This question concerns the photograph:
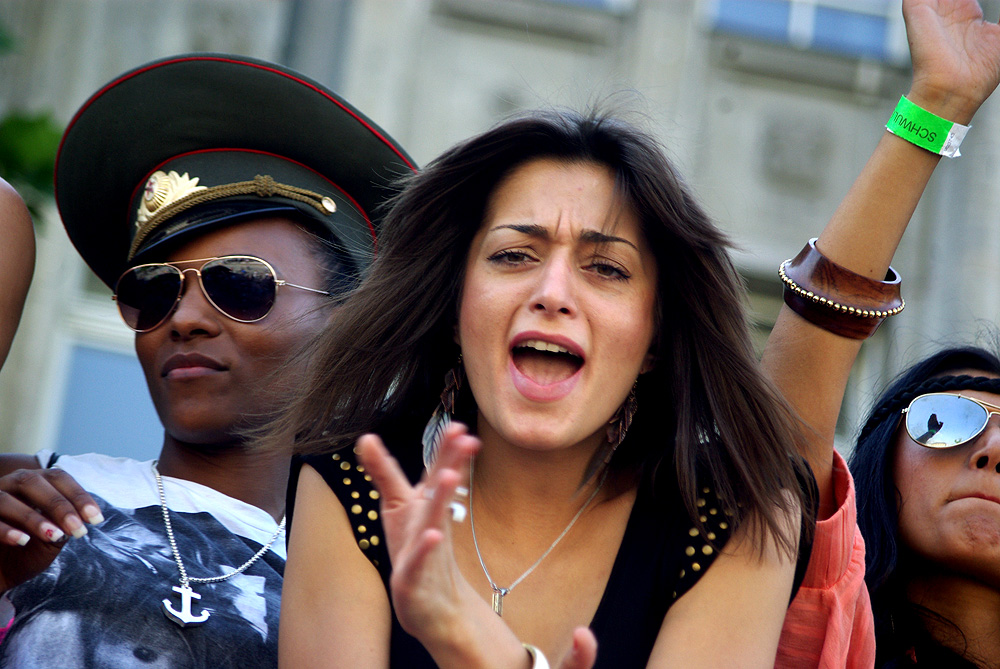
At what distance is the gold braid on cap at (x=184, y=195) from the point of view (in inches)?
123

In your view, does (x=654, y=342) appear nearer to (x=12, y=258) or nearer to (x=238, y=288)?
(x=238, y=288)

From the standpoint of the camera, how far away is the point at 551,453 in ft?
8.20

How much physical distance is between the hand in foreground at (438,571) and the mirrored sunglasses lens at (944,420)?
1573 mm

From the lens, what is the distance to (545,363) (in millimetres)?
2344

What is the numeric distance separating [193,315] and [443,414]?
77cm

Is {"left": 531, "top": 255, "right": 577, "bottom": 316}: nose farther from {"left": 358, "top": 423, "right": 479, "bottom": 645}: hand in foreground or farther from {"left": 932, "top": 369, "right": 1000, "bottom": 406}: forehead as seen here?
{"left": 932, "top": 369, "right": 1000, "bottom": 406}: forehead

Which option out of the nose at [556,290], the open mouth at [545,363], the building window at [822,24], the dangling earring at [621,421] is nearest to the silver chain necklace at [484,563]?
the dangling earring at [621,421]

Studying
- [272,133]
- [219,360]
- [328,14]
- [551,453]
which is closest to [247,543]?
[219,360]

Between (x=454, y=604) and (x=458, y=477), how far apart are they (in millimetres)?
244

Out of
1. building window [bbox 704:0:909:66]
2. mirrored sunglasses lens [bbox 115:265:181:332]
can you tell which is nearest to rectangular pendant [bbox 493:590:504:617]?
mirrored sunglasses lens [bbox 115:265:181:332]

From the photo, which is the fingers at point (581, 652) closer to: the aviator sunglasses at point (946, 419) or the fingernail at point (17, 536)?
the fingernail at point (17, 536)

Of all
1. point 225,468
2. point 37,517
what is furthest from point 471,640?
point 225,468

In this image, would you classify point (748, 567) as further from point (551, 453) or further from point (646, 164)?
point (646, 164)

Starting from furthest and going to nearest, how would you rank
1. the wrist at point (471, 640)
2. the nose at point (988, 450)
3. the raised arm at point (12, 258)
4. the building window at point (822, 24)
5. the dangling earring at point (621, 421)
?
the building window at point (822, 24)
the nose at point (988, 450)
the raised arm at point (12, 258)
the dangling earring at point (621, 421)
the wrist at point (471, 640)
